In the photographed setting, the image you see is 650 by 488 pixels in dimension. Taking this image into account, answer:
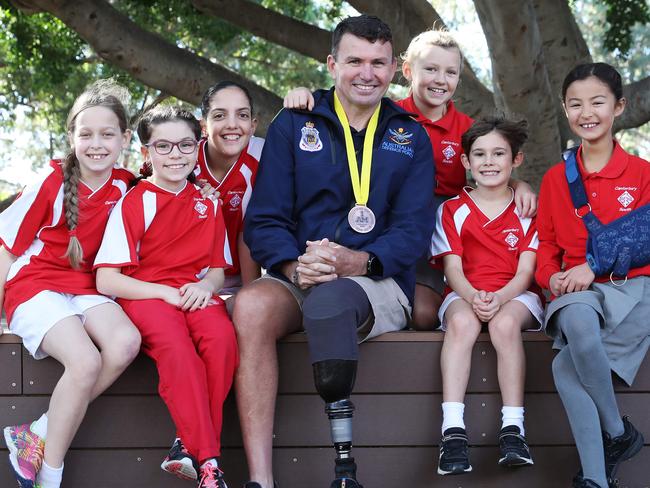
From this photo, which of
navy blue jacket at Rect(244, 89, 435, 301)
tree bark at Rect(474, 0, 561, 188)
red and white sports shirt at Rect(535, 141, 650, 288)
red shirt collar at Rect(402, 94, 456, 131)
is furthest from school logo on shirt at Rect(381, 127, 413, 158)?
tree bark at Rect(474, 0, 561, 188)

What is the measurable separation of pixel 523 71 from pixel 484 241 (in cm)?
279

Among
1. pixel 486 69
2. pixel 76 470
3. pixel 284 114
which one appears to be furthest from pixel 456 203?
pixel 486 69

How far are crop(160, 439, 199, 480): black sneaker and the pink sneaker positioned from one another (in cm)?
52

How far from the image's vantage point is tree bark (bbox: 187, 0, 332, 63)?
8.09 metres

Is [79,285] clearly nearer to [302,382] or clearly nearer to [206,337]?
[206,337]

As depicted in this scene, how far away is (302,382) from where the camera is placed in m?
3.93

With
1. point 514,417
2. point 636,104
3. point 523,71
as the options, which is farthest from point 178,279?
point 636,104

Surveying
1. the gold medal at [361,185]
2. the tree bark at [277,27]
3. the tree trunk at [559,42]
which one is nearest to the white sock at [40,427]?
the gold medal at [361,185]

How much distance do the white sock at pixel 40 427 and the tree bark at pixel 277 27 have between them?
16.7ft

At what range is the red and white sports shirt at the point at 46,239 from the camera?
3859 millimetres

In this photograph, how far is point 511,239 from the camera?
13.9 ft

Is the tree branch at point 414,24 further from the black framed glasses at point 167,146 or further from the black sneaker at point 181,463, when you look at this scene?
the black sneaker at point 181,463

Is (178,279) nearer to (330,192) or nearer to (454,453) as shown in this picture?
(330,192)

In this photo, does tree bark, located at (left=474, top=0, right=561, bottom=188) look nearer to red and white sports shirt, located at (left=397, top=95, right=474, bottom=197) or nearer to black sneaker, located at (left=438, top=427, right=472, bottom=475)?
red and white sports shirt, located at (left=397, top=95, right=474, bottom=197)
